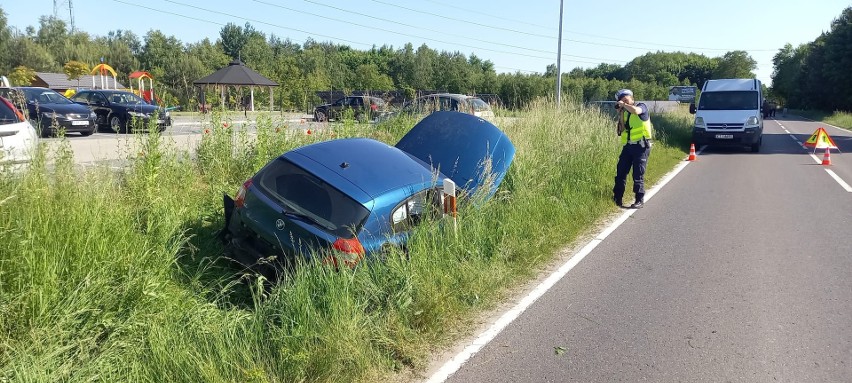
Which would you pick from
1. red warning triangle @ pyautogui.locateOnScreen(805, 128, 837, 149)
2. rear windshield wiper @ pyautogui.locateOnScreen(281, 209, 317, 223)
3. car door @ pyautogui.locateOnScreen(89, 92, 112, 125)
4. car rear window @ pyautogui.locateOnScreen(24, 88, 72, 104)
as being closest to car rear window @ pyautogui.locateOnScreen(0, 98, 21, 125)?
rear windshield wiper @ pyautogui.locateOnScreen(281, 209, 317, 223)

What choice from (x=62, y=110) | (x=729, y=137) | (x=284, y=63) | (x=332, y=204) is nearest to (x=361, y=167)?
(x=332, y=204)

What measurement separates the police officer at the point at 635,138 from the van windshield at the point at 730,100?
12.4 m

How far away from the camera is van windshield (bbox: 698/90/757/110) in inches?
773

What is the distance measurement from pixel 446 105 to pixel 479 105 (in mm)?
2118

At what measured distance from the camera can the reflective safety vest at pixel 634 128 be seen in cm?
897

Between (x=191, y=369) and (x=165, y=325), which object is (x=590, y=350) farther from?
(x=165, y=325)

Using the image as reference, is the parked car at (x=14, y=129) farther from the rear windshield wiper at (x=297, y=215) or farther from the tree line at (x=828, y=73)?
the tree line at (x=828, y=73)

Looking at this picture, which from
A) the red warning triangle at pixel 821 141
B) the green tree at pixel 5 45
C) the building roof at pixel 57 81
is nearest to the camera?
the red warning triangle at pixel 821 141

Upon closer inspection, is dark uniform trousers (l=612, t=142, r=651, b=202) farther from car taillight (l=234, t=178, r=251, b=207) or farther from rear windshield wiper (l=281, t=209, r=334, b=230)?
car taillight (l=234, t=178, r=251, b=207)

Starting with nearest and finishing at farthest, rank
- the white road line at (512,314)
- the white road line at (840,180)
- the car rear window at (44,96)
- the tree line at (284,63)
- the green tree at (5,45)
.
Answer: the white road line at (512,314)
the white road line at (840,180)
the car rear window at (44,96)
the tree line at (284,63)
the green tree at (5,45)

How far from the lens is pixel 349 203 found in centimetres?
499

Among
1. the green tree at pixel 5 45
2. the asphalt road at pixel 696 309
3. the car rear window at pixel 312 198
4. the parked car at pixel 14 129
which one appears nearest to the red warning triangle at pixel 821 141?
the asphalt road at pixel 696 309

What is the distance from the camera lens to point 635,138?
9031mm

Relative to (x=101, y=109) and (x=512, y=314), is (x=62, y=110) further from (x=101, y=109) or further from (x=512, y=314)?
(x=512, y=314)
